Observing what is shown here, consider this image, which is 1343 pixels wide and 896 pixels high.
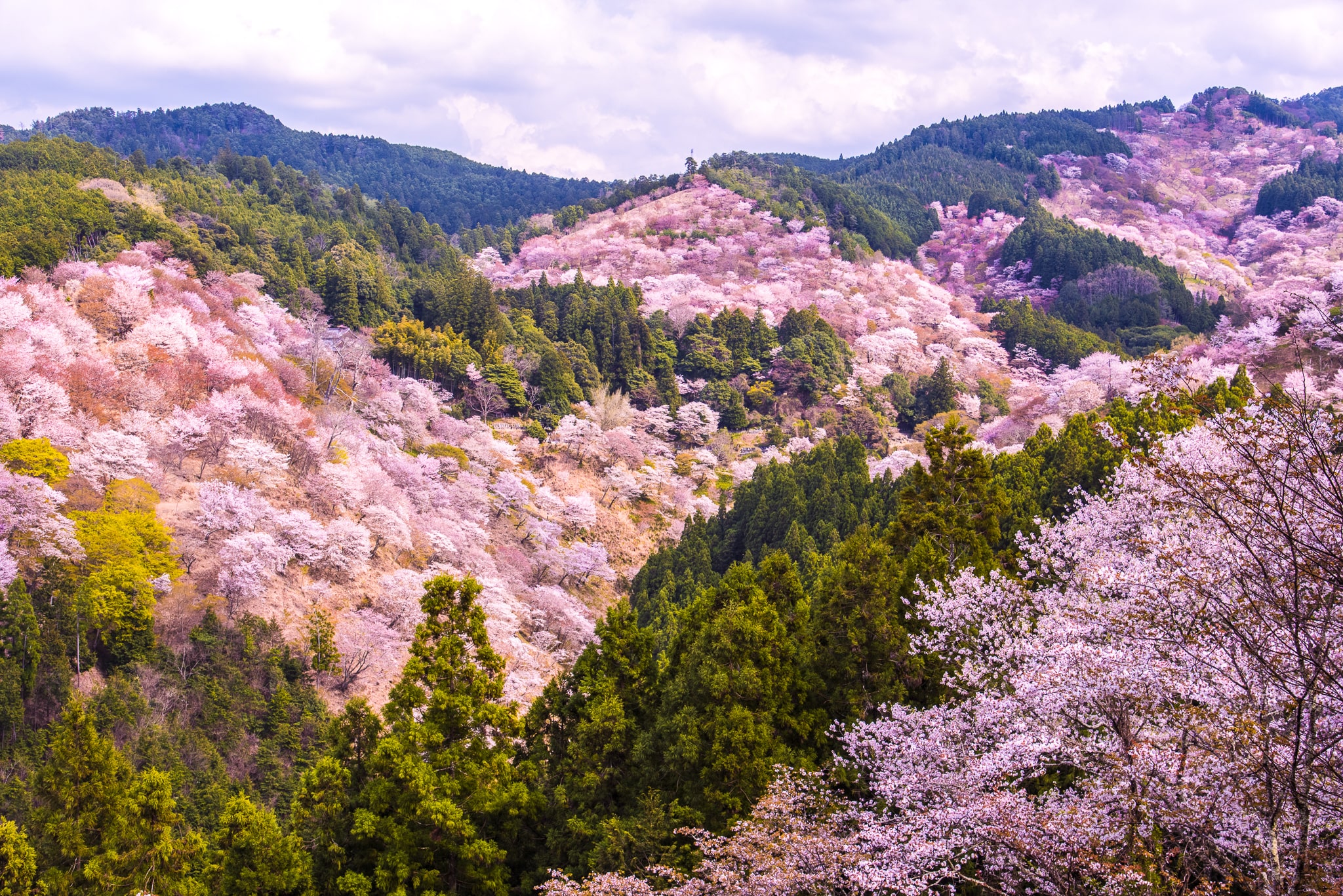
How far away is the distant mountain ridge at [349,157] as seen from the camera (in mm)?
124188

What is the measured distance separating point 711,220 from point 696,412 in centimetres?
3511

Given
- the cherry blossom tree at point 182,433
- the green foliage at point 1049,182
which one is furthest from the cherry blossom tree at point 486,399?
the green foliage at point 1049,182

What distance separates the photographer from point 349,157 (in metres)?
147

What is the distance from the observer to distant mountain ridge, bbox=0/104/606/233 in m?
124

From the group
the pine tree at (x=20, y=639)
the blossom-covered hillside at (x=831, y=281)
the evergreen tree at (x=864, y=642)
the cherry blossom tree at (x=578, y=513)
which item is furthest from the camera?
the blossom-covered hillside at (x=831, y=281)

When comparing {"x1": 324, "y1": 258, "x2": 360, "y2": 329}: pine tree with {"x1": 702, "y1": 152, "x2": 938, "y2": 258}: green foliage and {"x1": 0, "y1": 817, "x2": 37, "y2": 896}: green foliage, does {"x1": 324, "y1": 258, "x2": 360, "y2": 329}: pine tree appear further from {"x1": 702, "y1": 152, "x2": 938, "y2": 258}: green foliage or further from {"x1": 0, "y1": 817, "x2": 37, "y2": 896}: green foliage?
{"x1": 702, "y1": 152, "x2": 938, "y2": 258}: green foliage

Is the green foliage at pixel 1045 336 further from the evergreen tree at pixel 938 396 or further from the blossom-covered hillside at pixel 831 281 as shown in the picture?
Answer: the evergreen tree at pixel 938 396

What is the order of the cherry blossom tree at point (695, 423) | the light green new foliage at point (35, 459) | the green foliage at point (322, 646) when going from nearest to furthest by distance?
the light green new foliage at point (35, 459)
the green foliage at point (322, 646)
the cherry blossom tree at point (695, 423)

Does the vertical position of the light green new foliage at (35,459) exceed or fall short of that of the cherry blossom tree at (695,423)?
it falls short

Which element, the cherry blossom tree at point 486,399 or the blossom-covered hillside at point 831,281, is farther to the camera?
the blossom-covered hillside at point 831,281

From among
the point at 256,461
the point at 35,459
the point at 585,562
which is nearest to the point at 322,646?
the point at 256,461

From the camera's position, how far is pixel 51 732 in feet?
68.6

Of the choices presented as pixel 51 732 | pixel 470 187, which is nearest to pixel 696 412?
pixel 51 732

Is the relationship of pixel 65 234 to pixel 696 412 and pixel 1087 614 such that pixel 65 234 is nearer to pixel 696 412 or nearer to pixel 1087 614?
pixel 696 412
